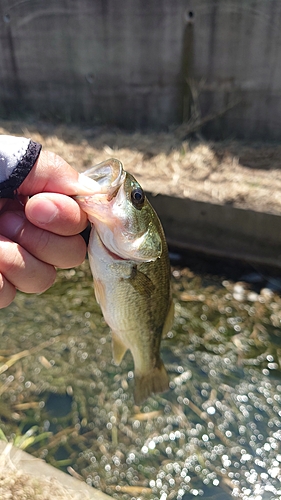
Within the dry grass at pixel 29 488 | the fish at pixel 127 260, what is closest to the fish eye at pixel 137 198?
the fish at pixel 127 260

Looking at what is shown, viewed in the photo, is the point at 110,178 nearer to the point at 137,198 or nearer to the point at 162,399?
the point at 137,198

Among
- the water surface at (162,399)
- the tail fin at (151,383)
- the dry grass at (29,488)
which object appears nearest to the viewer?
the tail fin at (151,383)

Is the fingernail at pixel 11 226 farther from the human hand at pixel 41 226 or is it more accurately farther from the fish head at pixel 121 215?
the fish head at pixel 121 215

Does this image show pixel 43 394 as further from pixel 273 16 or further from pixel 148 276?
pixel 273 16

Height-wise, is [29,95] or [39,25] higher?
[39,25]

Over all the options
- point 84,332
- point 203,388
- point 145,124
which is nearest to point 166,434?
point 203,388

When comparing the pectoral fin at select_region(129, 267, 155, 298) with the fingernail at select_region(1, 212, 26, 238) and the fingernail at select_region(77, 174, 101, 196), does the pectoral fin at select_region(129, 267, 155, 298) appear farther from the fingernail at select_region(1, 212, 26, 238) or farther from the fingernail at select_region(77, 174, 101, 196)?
the fingernail at select_region(1, 212, 26, 238)
